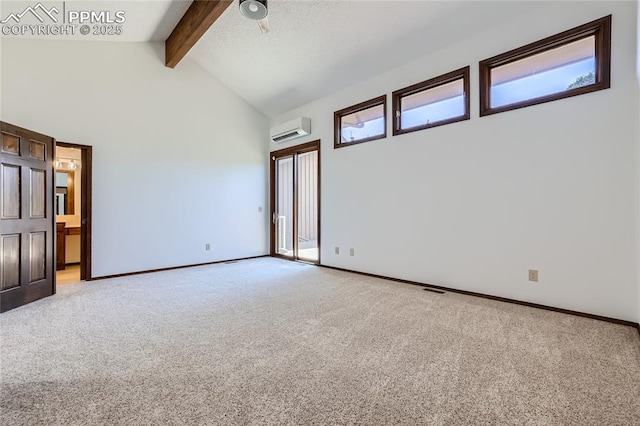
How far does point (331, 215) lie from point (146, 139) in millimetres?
3385

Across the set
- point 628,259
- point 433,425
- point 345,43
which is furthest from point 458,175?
point 433,425

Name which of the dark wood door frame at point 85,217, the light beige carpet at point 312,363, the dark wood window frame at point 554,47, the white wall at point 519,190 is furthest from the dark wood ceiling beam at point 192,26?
the light beige carpet at point 312,363

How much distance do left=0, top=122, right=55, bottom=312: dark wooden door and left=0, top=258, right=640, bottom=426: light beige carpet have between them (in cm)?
33

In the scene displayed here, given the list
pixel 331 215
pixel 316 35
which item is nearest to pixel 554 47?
pixel 316 35

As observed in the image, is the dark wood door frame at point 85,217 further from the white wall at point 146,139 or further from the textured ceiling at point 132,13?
the textured ceiling at point 132,13

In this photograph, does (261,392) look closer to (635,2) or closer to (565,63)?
(565,63)

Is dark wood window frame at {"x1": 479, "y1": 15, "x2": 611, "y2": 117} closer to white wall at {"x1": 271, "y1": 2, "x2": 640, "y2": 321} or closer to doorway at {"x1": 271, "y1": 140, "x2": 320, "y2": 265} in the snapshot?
white wall at {"x1": 271, "y1": 2, "x2": 640, "y2": 321}

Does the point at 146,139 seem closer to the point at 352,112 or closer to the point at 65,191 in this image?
the point at 65,191

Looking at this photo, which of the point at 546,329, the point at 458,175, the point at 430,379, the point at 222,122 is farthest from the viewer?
the point at 222,122

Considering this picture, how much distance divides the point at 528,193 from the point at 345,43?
3004mm

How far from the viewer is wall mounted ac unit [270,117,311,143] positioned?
5699 millimetres

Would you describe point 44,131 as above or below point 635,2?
below

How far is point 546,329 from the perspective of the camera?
2537 mm

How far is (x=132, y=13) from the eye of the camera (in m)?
4.14
